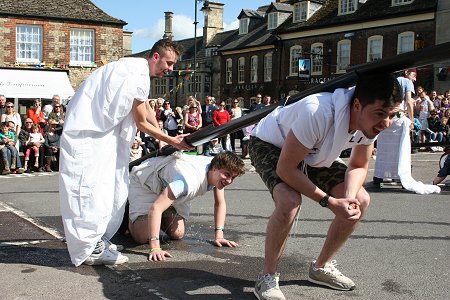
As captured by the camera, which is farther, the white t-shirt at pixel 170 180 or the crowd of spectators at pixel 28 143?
the crowd of spectators at pixel 28 143

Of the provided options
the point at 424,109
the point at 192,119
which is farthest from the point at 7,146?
the point at 424,109

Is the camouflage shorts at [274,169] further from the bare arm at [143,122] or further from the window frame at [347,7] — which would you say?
the window frame at [347,7]

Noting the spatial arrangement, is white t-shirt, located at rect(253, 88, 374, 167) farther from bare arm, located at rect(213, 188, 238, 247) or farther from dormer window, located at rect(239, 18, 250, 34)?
dormer window, located at rect(239, 18, 250, 34)

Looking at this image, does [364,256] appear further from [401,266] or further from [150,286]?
[150,286]

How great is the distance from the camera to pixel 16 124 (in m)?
13.3

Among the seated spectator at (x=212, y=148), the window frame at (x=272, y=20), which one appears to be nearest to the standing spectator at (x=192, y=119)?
the seated spectator at (x=212, y=148)

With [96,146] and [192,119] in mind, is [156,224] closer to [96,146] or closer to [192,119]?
[96,146]

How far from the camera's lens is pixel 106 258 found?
4.31 meters

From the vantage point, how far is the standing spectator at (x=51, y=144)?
13273 mm

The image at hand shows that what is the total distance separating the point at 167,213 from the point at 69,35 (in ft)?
87.4

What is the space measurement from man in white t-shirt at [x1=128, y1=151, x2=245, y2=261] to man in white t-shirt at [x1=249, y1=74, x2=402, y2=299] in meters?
0.79

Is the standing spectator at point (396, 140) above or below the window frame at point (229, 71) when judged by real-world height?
below

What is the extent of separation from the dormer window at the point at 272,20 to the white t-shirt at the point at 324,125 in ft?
148

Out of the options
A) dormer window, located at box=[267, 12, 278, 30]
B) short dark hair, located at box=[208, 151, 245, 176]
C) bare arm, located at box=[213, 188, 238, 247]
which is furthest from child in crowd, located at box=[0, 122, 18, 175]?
dormer window, located at box=[267, 12, 278, 30]
